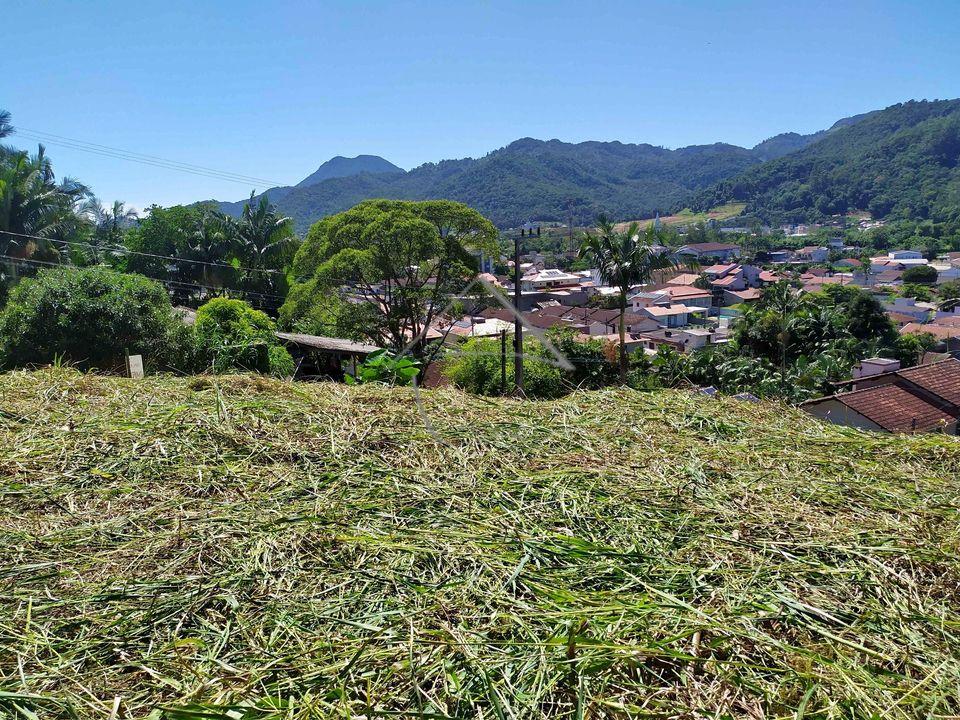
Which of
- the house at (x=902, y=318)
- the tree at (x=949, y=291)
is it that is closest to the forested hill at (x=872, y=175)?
the tree at (x=949, y=291)

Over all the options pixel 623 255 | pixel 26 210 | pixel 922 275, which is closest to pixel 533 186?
pixel 922 275

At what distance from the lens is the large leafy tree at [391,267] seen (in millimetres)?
13414

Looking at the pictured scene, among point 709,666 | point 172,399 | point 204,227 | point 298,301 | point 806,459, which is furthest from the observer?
point 204,227

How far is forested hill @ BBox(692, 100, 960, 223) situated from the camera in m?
104

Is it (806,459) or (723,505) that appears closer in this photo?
(723,505)

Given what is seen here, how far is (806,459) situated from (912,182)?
127 m

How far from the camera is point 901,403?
9281mm

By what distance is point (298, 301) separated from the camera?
14117mm

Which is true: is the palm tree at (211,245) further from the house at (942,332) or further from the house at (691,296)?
the house at (691,296)

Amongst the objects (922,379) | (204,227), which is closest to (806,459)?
(922,379)

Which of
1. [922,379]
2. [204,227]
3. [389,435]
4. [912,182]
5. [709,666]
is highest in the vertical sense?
[912,182]

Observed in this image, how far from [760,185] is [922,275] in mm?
85496

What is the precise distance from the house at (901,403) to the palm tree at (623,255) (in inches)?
183

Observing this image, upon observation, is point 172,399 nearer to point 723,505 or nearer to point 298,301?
point 723,505
